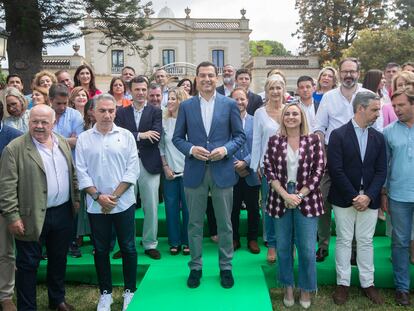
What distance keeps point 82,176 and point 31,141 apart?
1.58ft

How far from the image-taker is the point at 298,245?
3.49 m

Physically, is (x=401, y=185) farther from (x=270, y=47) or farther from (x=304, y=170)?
(x=270, y=47)

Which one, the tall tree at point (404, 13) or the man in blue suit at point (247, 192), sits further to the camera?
the tall tree at point (404, 13)

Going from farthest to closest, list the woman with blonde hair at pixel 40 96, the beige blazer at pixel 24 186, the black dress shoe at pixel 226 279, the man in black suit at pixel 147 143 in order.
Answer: the woman with blonde hair at pixel 40 96, the man in black suit at pixel 147 143, the black dress shoe at pixel 226 279, the beige blazer at pixel 24 186

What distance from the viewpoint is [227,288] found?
11.8ft

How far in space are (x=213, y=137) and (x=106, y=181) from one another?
98 cm

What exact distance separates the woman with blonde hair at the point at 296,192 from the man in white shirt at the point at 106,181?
120 centimetres

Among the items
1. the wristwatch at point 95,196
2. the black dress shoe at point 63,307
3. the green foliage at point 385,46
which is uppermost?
the green foliage at point 385,46

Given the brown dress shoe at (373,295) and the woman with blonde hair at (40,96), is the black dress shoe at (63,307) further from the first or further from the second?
the brown dress shoe at (373,295)

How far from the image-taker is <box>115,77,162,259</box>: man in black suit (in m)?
4.30

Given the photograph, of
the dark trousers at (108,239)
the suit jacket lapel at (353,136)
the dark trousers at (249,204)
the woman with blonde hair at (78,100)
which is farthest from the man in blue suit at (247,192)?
the woman with blonde hair at (78,100)

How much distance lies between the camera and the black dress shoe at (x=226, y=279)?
3.62 meters

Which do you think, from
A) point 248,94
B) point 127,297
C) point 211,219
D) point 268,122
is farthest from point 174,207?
point 248,94

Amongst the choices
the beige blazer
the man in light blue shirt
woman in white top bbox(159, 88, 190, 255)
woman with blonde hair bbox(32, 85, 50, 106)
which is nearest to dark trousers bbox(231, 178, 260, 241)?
woman in white top bbox(159, 88, 190, 255)
